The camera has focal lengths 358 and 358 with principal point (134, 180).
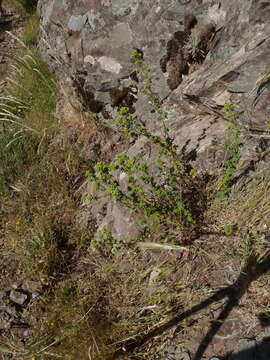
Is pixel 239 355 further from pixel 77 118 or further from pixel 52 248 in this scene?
pixel 77 118

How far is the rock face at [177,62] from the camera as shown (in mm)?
2490

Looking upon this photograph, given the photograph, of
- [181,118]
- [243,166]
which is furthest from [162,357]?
[181,118]

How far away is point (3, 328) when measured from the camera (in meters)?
2.58

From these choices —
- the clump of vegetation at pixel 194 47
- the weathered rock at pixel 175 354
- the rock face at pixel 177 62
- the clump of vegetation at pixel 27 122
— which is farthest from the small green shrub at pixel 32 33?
the weathered rock at pixel 175 354

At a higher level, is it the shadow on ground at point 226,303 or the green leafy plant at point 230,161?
the green leafy plant at point 230,161

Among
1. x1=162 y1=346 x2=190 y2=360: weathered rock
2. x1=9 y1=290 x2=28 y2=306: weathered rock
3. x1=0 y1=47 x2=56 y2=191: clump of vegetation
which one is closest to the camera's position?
x1=162 y1=346 x2=190 y2=360: weathered rock

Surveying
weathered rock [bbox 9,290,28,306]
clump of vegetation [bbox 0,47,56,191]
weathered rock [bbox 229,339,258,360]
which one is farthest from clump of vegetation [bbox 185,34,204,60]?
weathered rock [bbox 9,290,28,306]

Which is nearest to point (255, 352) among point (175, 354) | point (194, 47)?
point (175, 354)

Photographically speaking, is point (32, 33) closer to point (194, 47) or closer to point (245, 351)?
point (194, 47)

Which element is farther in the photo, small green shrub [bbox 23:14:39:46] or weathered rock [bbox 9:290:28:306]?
small green shrub [bbox 23:14:39:46]

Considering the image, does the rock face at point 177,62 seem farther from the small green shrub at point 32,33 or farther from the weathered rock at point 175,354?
the small green shrub at point 32,33

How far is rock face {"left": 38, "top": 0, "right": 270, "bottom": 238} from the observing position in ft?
8.17

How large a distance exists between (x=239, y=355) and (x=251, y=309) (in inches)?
10.5

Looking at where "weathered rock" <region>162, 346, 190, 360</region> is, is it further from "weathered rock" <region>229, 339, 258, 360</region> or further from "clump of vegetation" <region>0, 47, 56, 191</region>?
"clump of vegetation" <region>0, 47, 56, 191</region>
